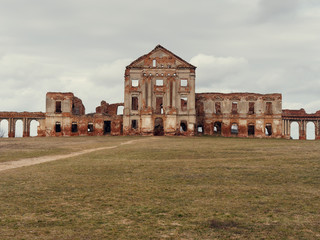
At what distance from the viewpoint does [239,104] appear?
148 feet

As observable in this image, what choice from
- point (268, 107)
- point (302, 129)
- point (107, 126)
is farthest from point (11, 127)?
point (302, 129)

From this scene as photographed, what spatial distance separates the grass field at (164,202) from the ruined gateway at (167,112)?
28132mm

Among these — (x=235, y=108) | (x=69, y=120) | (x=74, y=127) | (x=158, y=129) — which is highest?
(x=235, y=108)

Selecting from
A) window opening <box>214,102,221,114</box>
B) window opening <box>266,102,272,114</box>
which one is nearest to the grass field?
window opening <box>214,102,221,114</box>

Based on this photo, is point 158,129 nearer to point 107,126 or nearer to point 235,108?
point 107,126

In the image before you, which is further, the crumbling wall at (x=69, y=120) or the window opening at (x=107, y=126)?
the window opening at (x=107, y=126)

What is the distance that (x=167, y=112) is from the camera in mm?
40469

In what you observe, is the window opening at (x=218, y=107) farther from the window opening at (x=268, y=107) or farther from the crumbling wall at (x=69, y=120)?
the crumbling wall at (x=69, y=120)

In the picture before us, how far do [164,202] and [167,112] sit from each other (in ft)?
109

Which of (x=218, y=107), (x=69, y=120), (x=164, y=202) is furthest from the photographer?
(x=218, y=107)

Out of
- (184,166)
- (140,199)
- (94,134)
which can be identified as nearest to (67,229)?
(140,199)

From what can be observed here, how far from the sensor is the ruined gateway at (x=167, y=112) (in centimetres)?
4056

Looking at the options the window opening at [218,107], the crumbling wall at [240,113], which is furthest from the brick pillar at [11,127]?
the window opening at [218,107]

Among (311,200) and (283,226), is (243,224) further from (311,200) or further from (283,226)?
(311,200)
